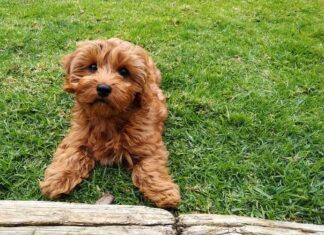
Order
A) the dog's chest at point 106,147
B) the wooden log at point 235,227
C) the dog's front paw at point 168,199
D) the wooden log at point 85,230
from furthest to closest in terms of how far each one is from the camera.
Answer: the dog's chest at point 106,147 → the dog's front paw at point 168,199 → the wooden log at point 235,227 → the wooden log at point 85,230

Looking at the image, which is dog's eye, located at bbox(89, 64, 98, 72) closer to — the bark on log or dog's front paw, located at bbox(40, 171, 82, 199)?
dog's front paw, located at bbox(40, 171, 82, 199)

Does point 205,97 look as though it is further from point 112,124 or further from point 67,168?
point 67,168

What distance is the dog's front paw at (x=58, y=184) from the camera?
3598 millimetres

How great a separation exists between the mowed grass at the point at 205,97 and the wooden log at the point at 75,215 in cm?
61

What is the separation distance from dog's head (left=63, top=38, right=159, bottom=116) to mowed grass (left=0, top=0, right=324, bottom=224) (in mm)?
681

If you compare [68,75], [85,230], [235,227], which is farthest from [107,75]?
[235,227]

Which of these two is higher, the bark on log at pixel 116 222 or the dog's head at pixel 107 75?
the dog's head at pixel 107 75

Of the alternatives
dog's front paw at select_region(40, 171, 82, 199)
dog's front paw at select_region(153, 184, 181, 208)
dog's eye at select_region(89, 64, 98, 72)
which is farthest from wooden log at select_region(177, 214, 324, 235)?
dog's eye at select_region(89, 64, 98, 72)

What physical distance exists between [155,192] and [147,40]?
3244 mm

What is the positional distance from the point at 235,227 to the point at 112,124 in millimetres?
1502

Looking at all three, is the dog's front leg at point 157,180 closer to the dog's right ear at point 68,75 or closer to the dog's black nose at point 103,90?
the dog's black nose at point 103,90

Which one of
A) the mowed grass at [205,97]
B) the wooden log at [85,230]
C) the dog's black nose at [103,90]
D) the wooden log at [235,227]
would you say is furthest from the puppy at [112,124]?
the wooden log at [85,230]

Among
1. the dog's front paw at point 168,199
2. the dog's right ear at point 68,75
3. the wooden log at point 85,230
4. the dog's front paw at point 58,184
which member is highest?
the dog's right ear at point 68,75

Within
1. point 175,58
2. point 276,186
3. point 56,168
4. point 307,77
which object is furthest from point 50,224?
point 307,77
